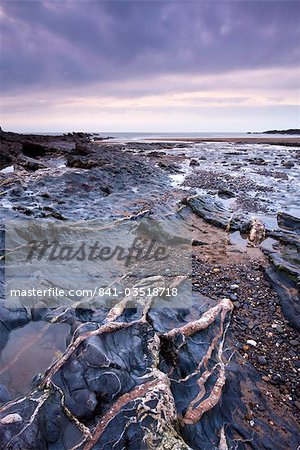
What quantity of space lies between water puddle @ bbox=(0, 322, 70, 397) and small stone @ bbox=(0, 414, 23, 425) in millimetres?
582

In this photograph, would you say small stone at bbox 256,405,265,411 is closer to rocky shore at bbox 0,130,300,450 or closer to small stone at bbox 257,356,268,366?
rocky shore at bbox 0,130,300,450

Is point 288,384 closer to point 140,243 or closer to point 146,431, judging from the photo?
point 146,431

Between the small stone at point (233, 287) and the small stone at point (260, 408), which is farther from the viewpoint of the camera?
the small stone at point (233, 287)

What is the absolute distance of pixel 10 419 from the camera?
3.51 metres

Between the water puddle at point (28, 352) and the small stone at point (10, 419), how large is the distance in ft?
1.91

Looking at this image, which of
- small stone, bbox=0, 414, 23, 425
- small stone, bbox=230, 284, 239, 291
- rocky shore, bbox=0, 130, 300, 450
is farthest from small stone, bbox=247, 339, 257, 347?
small stone, bbox=0, 414, 23, 425

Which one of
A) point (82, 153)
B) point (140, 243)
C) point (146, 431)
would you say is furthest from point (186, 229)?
point (82, 153)

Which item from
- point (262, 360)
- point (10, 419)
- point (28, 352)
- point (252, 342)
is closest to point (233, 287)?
point (252, 342)

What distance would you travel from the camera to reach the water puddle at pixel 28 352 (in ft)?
14.4

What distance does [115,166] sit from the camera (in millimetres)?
22547

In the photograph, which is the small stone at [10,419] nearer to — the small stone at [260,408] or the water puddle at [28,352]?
the water puddle at [28,352]

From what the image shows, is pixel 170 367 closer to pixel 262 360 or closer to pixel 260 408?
pixel 260 408

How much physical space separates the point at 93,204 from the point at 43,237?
16.9 feet

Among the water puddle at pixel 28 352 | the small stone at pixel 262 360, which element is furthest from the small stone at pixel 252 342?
the water puddle at pixel 28 352
